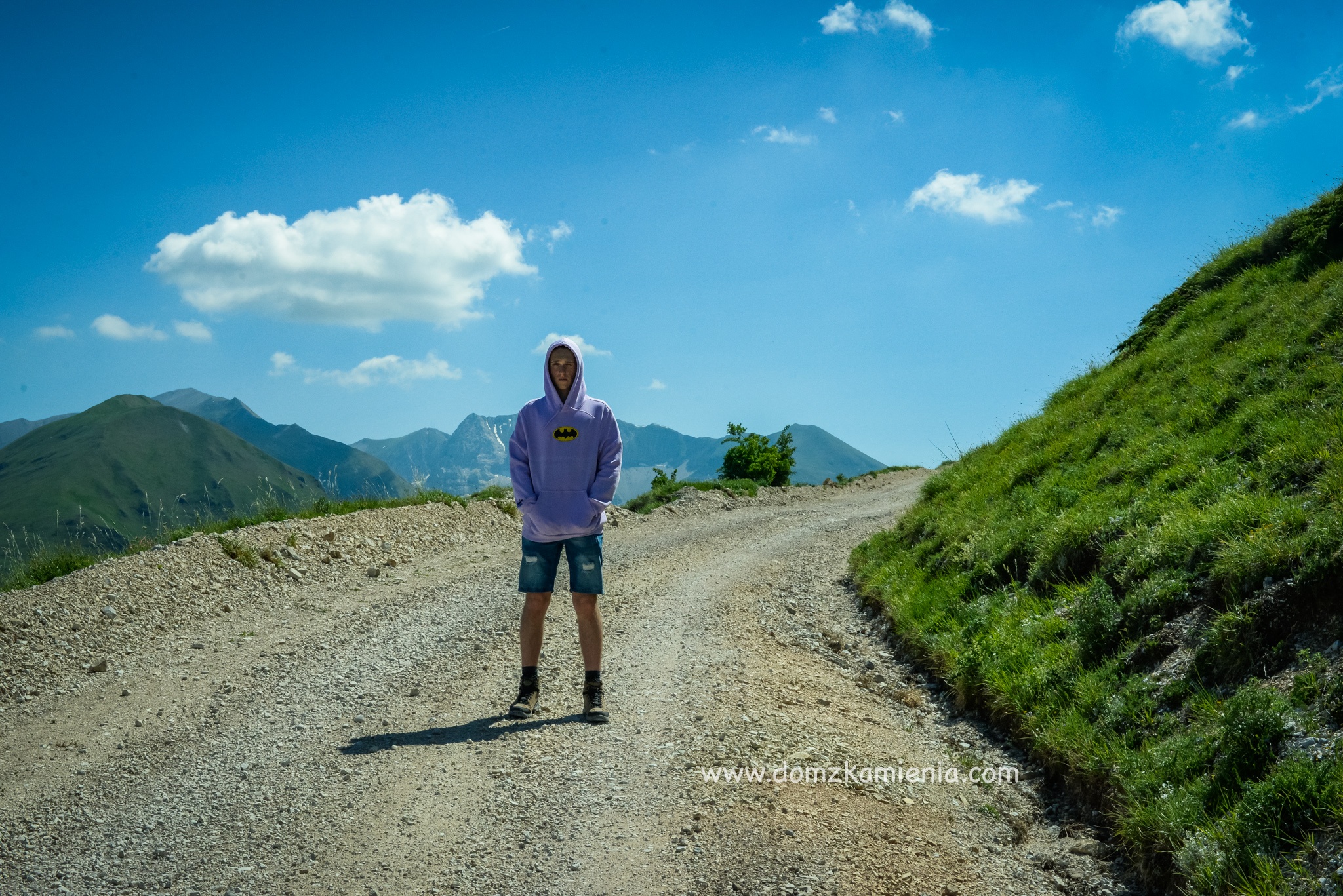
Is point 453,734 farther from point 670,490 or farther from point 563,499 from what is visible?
point 670,490

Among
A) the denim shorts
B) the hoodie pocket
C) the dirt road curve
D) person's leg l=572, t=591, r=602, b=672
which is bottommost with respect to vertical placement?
the dirt road curve

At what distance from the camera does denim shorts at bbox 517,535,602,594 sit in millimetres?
5777

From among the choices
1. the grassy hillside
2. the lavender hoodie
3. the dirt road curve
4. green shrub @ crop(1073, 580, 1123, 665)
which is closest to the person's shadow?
the dirt road curve

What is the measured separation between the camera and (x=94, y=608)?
8344 mm

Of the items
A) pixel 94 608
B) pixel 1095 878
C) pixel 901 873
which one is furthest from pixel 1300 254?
pixel 94 608

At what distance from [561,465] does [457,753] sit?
215 cm

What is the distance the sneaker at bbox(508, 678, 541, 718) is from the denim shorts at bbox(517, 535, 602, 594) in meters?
0.78

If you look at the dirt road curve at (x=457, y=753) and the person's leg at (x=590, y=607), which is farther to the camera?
the person's leg at (x=590, y=607)

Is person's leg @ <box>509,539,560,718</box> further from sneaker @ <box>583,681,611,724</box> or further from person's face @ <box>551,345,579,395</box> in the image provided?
person's face @ <box>551,345,579,395</box>

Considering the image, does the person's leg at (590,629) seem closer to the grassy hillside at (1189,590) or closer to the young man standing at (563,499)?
the young man standing at (563,499)

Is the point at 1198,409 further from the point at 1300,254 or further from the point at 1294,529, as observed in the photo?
the point at 1300,254

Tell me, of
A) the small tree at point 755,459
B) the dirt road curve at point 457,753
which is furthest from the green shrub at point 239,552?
the small tree at point 755,459

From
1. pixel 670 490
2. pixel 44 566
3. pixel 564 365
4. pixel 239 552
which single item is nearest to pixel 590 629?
pixel 564 365

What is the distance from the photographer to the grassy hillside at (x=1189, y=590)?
153 inches
